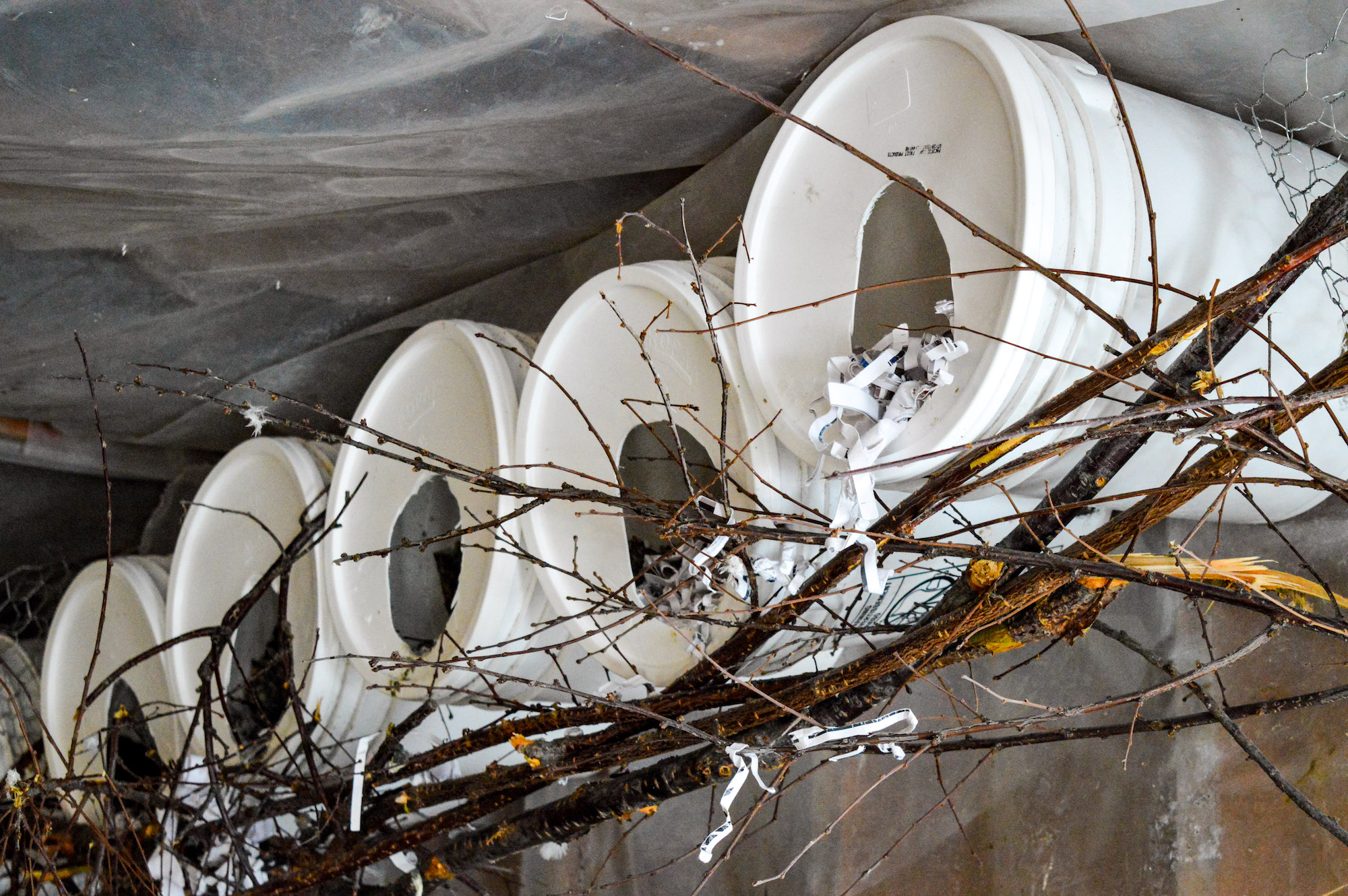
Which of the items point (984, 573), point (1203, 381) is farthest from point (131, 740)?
point (1203, 381)

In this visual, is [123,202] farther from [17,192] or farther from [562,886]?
[562,886]

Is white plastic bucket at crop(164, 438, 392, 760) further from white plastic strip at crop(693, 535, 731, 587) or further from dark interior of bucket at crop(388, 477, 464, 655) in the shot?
white plastic strip at crop(693, 535, 731, 587)

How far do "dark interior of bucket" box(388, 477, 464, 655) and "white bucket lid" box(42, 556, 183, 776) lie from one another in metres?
0.86

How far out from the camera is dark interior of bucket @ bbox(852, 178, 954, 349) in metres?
1.06

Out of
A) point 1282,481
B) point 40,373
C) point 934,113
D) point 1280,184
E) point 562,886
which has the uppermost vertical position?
point 40,373

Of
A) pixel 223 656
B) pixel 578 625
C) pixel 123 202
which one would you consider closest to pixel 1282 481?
pixel 578 625

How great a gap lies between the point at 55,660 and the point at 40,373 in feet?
2.53

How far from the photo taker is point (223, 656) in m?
2.07

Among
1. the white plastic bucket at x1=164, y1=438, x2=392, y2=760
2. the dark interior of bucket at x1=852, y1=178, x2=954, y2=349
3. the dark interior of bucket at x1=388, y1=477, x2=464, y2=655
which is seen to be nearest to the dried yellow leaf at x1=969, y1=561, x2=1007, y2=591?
the dark interior of bucket at x1=852, y1=178, x2=954, y2=349

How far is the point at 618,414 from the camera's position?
4.52ft

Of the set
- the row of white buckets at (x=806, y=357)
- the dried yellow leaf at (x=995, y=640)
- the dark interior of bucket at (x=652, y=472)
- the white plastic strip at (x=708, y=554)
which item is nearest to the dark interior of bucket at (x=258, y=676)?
the row of white buckets at (x=806, y=357)

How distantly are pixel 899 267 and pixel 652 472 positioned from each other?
47 centimetres

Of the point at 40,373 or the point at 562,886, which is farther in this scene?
the point at 40,373

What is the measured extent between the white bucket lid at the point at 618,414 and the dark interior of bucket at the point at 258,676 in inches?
31.5
